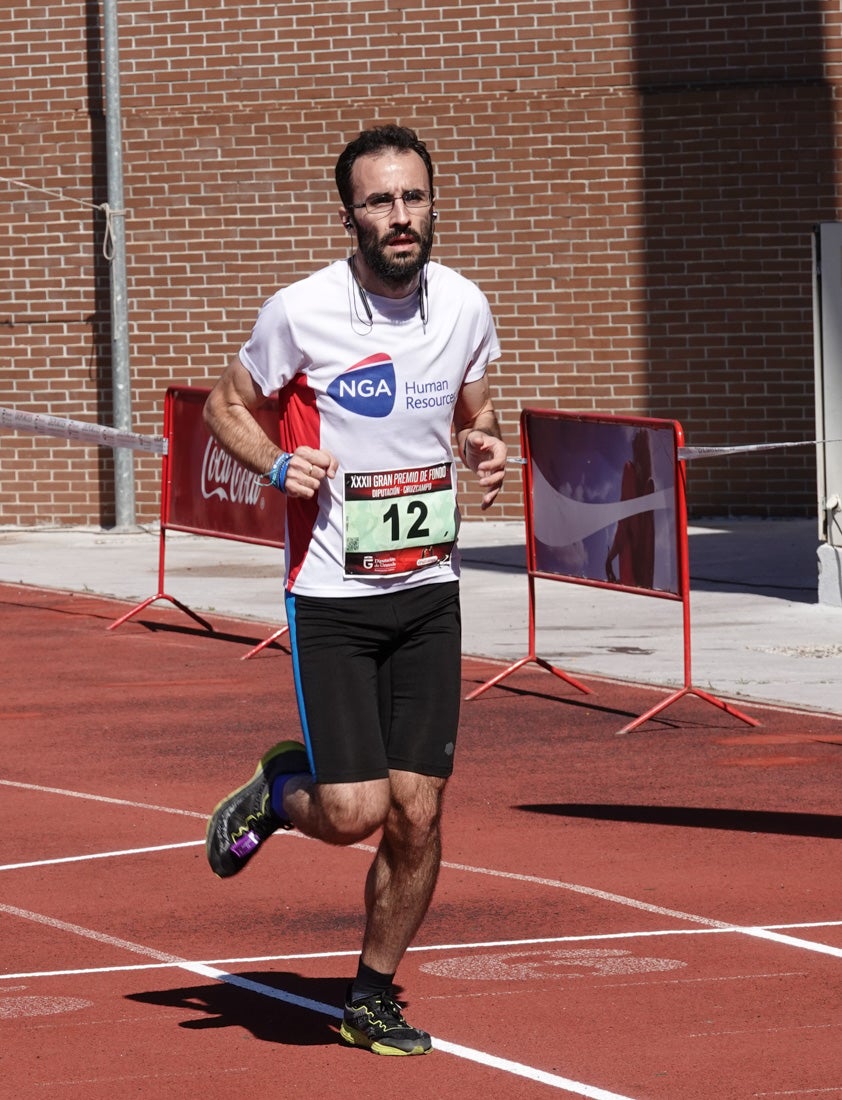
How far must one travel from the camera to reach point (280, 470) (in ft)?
17.1

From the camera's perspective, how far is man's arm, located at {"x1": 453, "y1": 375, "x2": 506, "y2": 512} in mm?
5496

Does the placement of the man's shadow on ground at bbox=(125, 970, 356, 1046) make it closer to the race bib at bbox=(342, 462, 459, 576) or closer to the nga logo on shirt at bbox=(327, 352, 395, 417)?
the race bib at bbox=(342, 462, 459, 576)

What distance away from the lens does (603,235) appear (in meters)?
20.8

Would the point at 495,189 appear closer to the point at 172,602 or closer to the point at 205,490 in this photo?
the point at 205,490

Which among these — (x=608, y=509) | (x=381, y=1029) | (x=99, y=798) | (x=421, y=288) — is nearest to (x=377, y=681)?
(x=381, y=1029)

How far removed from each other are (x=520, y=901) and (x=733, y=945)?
92 cm

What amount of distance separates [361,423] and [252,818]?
3.75 ft

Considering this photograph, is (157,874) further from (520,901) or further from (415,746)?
(415,746)

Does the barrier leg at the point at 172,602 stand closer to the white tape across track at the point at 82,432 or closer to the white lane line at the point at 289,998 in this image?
the white tape across track at the point at 82,432

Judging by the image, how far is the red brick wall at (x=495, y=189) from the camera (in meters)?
20.5

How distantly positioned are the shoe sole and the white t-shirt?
1.18 metres

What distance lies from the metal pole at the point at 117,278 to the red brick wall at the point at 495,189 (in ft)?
1.91

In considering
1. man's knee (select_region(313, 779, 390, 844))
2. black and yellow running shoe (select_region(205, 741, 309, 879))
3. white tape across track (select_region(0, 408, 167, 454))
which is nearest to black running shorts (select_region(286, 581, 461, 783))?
man's knee (select_region(313, 779, 390, 844))

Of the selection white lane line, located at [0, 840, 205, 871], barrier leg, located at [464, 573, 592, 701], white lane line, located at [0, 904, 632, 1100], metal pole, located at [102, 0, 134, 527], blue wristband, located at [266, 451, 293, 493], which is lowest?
white lane line, located at [0, 904, 632, 1100]
